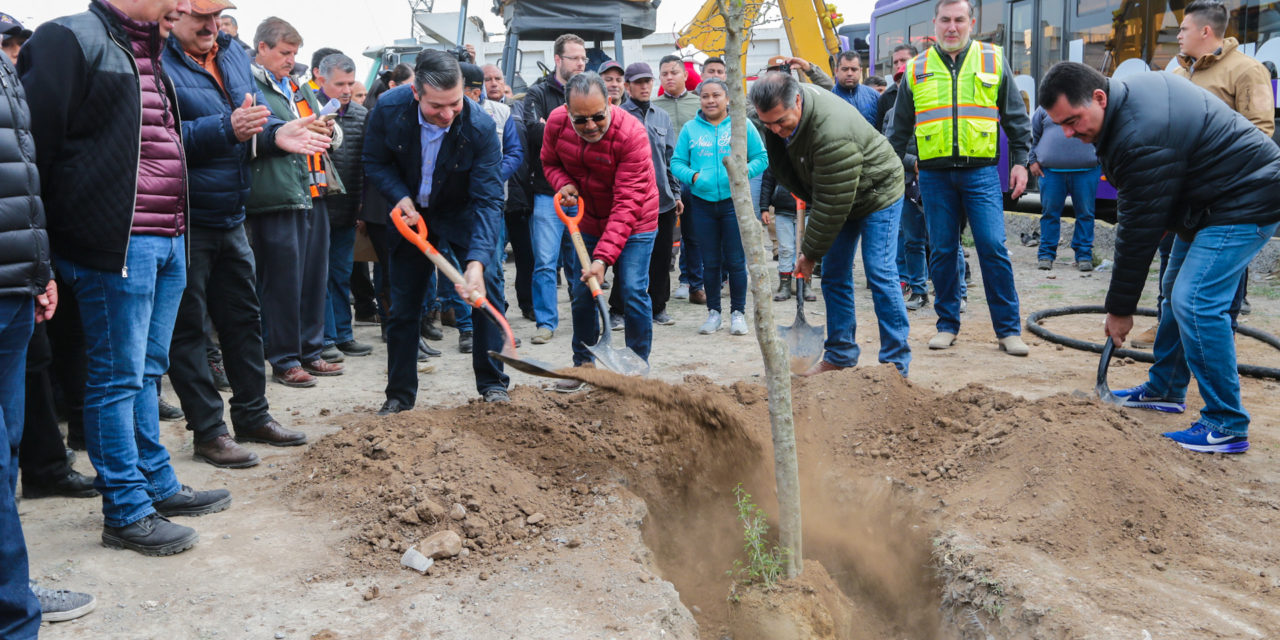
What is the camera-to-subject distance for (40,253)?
8.51 feet

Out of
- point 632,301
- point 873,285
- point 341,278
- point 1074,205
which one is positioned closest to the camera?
point 873,285

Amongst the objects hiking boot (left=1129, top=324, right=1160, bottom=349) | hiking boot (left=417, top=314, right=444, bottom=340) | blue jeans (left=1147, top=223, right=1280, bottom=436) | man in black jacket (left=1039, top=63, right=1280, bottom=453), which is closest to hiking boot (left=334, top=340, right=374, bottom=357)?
hiking boot (left=417, top=314, right=444, bottom=340)

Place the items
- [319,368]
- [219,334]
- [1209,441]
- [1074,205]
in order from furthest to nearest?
[1074,205] → [319,368] → [219,334] → [1209,441]

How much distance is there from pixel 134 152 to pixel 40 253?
1.80ft

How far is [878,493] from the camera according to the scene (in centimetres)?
373

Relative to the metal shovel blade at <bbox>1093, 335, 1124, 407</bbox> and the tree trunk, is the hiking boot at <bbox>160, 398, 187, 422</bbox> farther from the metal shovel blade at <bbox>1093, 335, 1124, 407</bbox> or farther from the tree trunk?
the metal shovel blade at <bbox>1093, 335, 1124, 407</bbox>

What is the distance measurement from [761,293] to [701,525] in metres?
1.50

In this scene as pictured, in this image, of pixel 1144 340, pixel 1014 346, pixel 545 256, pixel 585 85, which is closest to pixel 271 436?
pixel 585 85

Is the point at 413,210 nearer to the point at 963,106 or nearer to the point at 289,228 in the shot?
the point at 289,228

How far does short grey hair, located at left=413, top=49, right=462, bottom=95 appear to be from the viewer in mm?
4180

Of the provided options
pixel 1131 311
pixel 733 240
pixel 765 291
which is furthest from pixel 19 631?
pixel 733 240

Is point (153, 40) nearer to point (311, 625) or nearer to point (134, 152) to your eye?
point (134, 152)

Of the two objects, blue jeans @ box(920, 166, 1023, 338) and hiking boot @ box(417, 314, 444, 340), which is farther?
hiking boot @ box(417, 314, 444, 340)

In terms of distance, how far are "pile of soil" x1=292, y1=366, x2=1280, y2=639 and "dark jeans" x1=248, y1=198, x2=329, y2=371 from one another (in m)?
1.17
